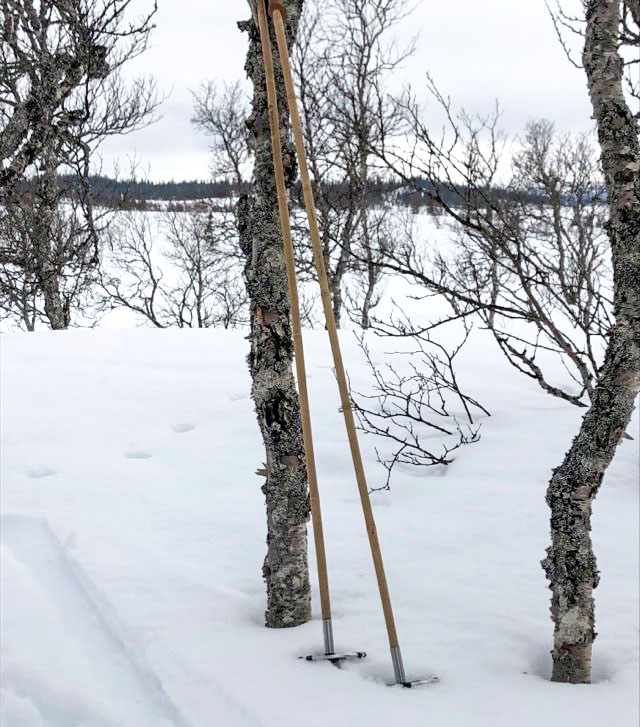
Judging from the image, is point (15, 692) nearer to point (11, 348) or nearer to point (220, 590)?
point (220, 590)

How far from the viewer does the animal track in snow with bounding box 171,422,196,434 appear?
14.7 ft

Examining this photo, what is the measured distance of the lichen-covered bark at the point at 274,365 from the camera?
2204mm

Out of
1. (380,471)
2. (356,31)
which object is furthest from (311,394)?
(356,31)

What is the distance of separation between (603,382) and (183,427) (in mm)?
3155

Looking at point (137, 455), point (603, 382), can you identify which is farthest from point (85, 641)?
point (603, 382)

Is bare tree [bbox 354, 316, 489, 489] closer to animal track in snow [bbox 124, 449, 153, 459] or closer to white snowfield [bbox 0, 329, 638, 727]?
white snowfield [bbox 0, 329, 638, 727]

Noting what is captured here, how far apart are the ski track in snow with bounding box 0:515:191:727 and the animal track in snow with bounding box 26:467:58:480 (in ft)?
1.65

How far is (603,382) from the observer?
204 cm

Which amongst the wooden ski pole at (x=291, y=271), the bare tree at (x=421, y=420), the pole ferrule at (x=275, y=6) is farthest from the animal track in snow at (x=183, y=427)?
the pole ferrule at (x=275, y=6)

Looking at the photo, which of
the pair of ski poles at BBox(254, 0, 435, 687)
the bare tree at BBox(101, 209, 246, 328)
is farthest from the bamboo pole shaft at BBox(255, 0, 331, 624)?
the bare tree at BBox(101, 209, 246, 328)

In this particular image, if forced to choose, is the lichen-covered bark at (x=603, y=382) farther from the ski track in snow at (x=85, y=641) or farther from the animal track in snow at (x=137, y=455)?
the animal track in snow at (x=137, y=455)

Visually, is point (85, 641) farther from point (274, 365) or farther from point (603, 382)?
point (603, 382)

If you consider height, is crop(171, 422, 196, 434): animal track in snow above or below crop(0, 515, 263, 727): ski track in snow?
above

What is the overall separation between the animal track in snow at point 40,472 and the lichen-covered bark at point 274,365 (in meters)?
1.88
